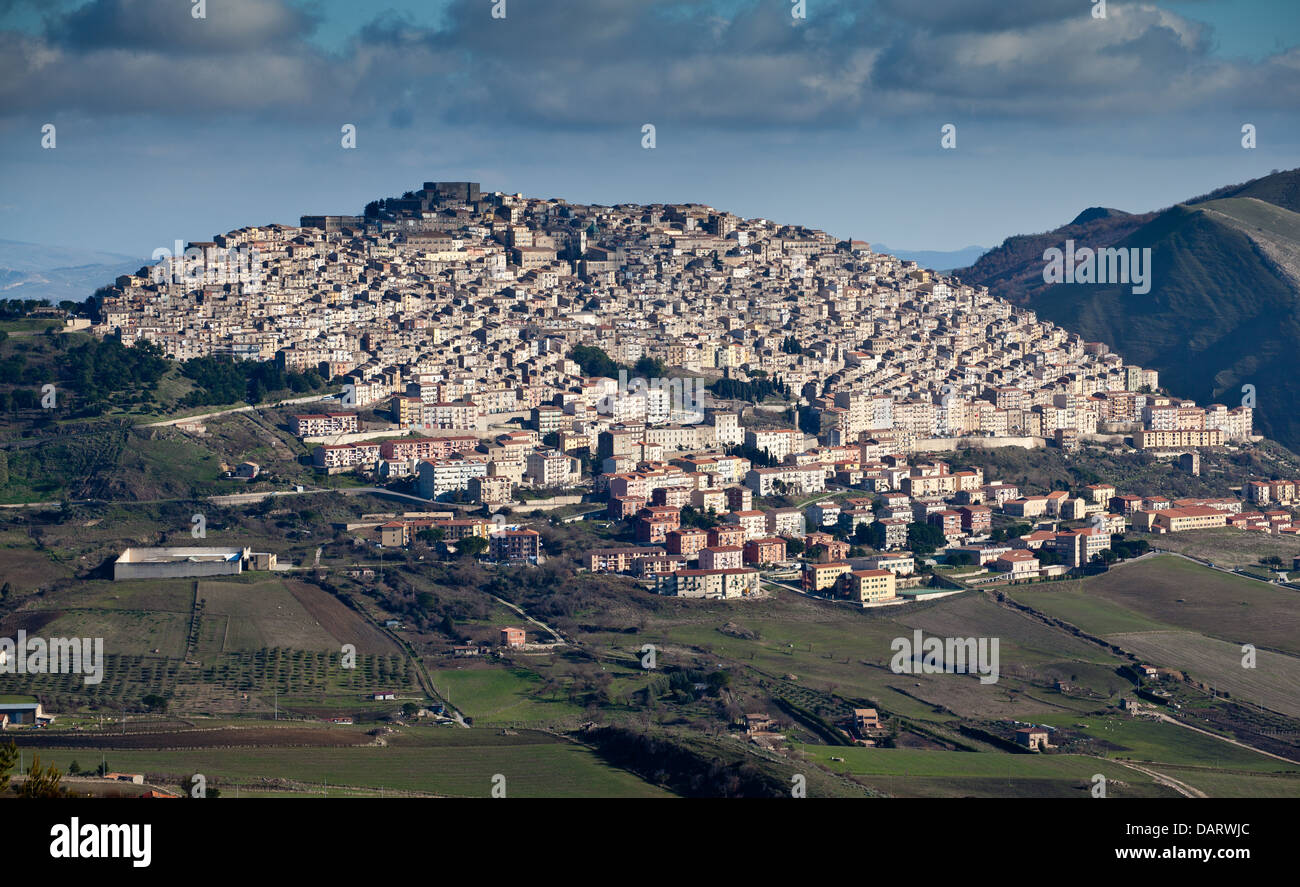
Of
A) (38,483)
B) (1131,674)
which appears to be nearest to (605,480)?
(38,483)

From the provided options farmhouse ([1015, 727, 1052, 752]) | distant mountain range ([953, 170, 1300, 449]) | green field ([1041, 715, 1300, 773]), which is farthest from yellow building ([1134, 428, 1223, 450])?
farmhouse ([1015, 727, 1052, 752])

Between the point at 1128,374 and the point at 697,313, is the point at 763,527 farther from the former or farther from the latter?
the point at 1128,374

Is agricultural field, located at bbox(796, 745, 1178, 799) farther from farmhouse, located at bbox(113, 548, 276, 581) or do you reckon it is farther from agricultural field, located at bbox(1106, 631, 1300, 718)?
farmhouse, located at bbox(113, 548, 276, 581)

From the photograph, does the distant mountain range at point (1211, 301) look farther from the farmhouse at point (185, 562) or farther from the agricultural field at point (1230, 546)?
the farmhouse at point (185, 562)

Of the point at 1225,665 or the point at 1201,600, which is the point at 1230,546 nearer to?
the point at 1201,600

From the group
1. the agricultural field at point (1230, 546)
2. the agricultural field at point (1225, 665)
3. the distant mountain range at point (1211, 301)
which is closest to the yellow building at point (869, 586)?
the agricultural field at point (1225, 665)

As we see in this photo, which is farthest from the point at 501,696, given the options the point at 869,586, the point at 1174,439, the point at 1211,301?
the point at 1211,301

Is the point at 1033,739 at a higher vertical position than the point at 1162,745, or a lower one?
higher

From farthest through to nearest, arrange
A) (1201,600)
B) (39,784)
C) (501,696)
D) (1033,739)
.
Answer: (1201,600) < (501,696) < (1033,739) < (39,784)
